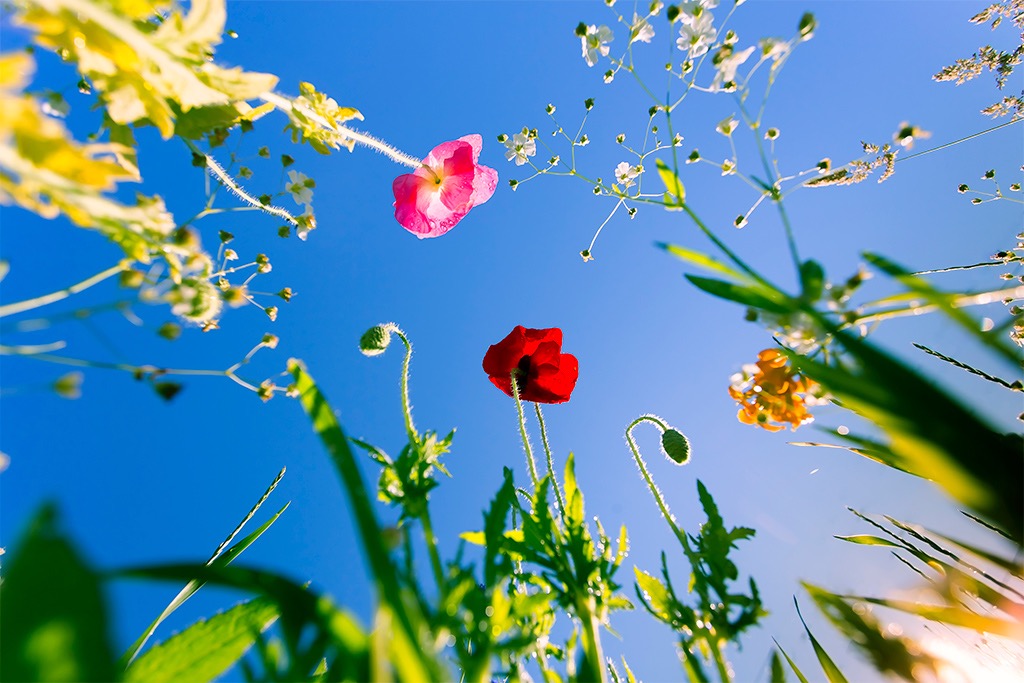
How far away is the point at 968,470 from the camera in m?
0.50

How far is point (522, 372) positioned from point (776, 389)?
74 cm

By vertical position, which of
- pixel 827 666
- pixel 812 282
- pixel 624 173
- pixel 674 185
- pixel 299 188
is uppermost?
pixel 624 173

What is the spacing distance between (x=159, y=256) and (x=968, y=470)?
0.97 meters

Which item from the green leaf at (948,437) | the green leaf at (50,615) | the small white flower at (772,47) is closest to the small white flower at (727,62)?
the small white flower at (772,47)

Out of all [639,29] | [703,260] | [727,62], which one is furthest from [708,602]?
[639,29]

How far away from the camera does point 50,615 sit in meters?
0.34

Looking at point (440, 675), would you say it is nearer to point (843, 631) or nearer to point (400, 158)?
point (843, 631)

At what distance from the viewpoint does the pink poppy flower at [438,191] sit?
1.61 metres

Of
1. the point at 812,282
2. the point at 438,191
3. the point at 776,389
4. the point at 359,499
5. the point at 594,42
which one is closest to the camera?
the point at 359,499

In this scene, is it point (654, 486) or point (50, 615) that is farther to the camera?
point (654, 486)

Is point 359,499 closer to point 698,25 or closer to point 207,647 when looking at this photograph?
point 207,647

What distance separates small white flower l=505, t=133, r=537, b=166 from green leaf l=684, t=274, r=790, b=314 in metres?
1.11

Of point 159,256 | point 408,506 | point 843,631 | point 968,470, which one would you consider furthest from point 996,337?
point 159,256

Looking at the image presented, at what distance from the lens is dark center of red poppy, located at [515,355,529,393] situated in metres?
1.50
